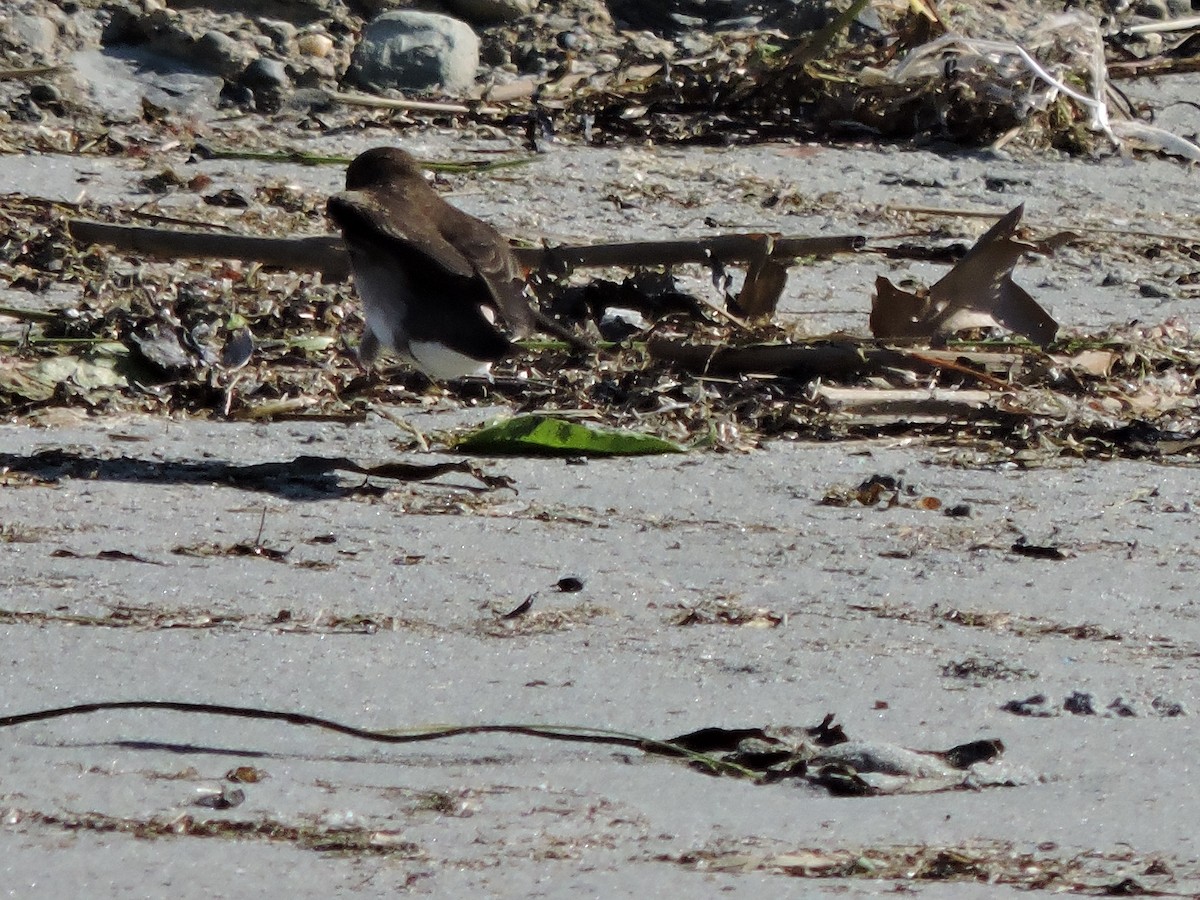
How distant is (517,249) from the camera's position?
6.07 m

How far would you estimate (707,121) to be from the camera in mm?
8594

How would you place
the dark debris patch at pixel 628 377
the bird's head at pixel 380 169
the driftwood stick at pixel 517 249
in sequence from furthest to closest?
1. the bird's head at pixel 380 169
2. the driftwood stick at pixel 517 249
3. the dark debris patch at pixel 628 377

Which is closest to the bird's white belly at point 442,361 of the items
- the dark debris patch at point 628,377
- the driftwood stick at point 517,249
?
the dark debris patch at point 628,377

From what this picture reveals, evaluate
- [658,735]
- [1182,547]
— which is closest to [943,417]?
A: [1182,547]

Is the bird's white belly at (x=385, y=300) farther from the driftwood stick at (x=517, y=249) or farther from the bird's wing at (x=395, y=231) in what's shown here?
the driftwood stick at (x=517, y=249)

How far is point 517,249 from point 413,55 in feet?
9.41

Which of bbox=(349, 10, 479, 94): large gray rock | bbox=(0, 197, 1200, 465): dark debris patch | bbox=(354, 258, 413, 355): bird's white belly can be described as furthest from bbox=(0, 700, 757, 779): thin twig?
bbox=(349, 10, 479, 94): large gray rock

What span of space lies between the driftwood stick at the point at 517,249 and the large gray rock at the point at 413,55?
2557 millimetres

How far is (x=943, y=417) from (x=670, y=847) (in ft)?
9.82

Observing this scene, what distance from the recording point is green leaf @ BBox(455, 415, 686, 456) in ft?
16.2

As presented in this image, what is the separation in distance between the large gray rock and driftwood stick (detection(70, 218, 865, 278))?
2557 mm

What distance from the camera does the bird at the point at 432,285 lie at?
5352 mm

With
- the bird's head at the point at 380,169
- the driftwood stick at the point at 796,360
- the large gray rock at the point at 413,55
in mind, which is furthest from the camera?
the large gray rock at the point at 413,55

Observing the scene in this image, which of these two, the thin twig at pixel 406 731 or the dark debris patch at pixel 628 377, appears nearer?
the thin twig at pixel 406 731
